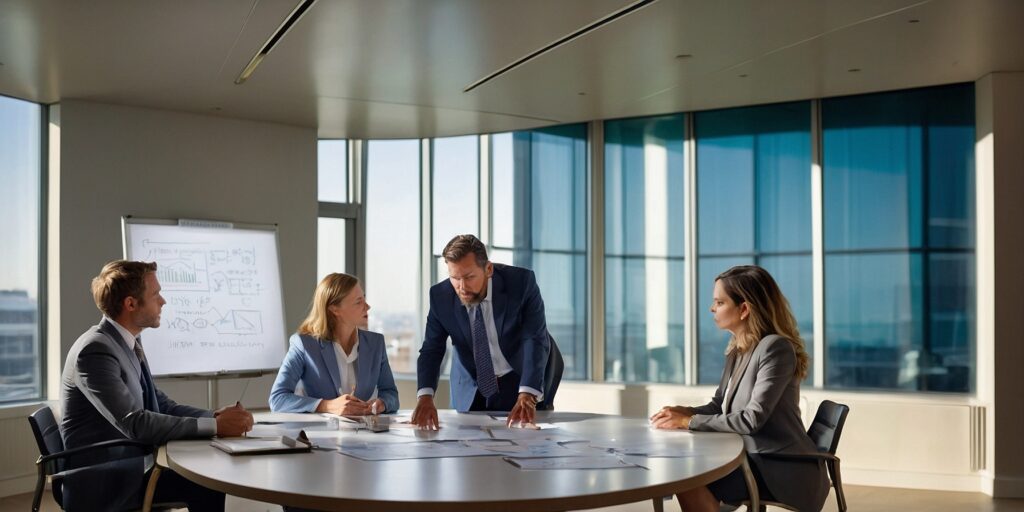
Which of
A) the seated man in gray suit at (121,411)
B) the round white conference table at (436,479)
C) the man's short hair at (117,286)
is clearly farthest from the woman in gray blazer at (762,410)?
the man's short hair at (117,286)

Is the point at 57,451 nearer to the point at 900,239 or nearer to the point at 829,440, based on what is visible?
the point at 829,440

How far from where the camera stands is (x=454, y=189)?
9.05 metres

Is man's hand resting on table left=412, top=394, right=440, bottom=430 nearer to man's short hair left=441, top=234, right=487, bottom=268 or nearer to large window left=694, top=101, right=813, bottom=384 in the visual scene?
man's short hair left=441, top=234, right=487, bottom=268

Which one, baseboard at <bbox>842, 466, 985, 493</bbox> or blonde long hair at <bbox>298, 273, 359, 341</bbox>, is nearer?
blonde long hair at <bbox>298, 273, 359, 341</bbox>

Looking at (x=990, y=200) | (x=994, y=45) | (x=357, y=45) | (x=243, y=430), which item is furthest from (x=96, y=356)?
(x=990, y=200)

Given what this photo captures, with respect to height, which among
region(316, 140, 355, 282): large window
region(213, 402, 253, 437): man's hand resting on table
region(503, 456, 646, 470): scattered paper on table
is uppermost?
region(316, 140, 355, 282): large window

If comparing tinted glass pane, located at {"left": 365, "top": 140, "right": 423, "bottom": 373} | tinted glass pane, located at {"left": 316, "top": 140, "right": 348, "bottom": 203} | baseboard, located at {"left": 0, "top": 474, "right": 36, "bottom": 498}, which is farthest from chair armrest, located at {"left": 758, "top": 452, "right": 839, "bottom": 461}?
tinted glass pane, located at {"left": 316, "top": 140, "right": 348, "bottom": 203}

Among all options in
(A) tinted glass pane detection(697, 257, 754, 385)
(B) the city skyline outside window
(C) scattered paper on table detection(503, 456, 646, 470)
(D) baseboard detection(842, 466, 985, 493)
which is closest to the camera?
(C) scattered paper on table detection(503, 456, 646, 470)

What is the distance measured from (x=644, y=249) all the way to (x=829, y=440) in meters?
4.50

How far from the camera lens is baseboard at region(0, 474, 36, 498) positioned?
21.9ft

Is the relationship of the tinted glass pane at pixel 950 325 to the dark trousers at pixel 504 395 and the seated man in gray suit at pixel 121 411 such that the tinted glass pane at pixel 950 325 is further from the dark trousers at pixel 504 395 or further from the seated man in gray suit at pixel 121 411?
the seated man in gray suit at pixel 121 411

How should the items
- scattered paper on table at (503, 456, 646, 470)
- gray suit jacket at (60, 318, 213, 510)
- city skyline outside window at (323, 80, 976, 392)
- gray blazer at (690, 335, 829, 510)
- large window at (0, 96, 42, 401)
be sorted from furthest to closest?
city skyline outside window at (323, 80, 976, 392) → large window at (0, 96, 42, 401) → gray blazer at (690, 335, 829, 510) → gray suit jacket at (60, 318, 213, 510) → scattered paper on table at (503, 456, 646, 470)

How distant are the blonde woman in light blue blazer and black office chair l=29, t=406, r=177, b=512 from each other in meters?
0.77

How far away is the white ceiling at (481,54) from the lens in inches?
195
